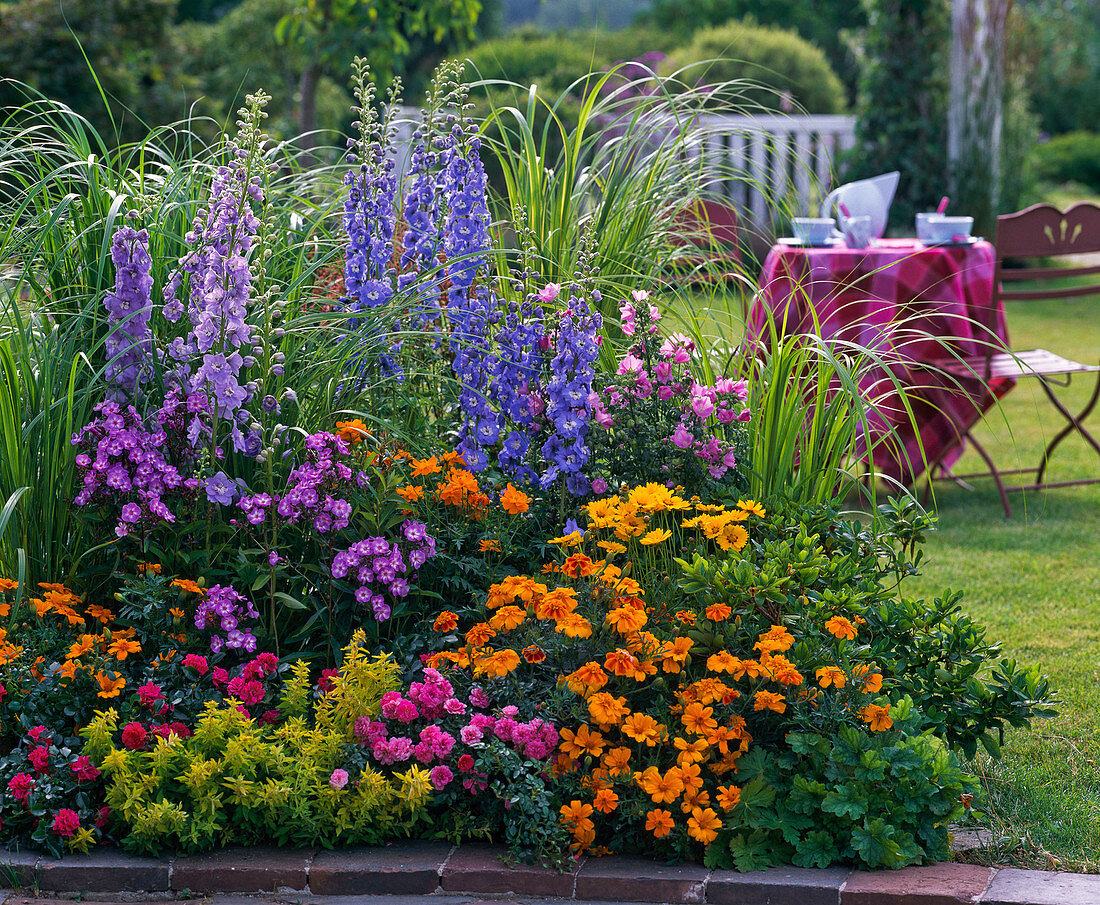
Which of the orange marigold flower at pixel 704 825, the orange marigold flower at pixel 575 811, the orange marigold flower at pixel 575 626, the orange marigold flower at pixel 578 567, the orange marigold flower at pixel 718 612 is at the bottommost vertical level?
the orange marigold flower at pixel 704 825

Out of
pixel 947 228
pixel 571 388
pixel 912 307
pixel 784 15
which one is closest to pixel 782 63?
pixel 947 228

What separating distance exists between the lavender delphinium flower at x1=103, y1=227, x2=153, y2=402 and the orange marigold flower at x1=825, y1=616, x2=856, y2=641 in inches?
62.5

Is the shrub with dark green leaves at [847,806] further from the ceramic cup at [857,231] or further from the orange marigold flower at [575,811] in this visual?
the ceramic cup at [857,231]

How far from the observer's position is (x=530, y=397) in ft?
9.38

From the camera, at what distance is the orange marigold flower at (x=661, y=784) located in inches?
85.4

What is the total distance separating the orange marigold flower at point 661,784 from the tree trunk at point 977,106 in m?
8.98

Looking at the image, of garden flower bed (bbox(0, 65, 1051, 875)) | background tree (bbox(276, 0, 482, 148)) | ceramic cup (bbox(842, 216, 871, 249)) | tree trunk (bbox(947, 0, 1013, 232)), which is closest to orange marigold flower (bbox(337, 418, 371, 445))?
garden flower bed (bbox(0, 65, 1051, 875))

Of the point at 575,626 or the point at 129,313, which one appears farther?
the point at 129,313

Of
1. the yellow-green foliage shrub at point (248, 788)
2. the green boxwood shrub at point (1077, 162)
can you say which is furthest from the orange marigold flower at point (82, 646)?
the green boxwood shrub at point (1077, 162)

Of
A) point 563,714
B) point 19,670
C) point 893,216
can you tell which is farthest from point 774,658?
point 893,216

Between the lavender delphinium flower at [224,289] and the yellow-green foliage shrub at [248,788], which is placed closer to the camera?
the yellow-green foliage shrub at [248,788]

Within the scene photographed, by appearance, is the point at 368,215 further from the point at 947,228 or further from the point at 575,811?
the point at 947,228

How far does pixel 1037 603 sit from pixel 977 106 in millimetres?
7559

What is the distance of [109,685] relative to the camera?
236 centimetres
